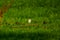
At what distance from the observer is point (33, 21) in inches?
1558

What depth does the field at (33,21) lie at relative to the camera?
28.8 meters

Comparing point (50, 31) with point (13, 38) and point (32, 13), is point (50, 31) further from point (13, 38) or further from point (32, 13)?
point (32, 13)

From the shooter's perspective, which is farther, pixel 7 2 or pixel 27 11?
pixel 7 2

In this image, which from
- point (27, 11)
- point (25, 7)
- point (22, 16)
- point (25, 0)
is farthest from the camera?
point (25, 0)

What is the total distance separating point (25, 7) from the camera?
5006 cm

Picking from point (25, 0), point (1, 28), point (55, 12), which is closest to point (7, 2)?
point (25, 0)

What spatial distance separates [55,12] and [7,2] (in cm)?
1271

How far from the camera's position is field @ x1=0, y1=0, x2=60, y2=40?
28.8 metres

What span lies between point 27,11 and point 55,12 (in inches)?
244

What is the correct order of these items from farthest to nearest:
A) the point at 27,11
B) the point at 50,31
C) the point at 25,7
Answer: the point at 25,7 < the point at 27,11 < the point at 50,31

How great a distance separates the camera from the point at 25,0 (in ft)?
178

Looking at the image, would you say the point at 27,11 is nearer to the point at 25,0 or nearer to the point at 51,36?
the point at 25,0

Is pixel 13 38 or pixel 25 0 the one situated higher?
pixel 25 0

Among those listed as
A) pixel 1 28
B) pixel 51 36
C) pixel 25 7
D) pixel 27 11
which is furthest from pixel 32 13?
pixel 51 36
